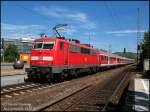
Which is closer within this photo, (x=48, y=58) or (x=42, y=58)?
(x=48, y=58)

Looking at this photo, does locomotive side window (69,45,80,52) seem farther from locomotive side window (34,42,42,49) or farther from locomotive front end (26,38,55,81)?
locomotive side window (34,42,42,49)

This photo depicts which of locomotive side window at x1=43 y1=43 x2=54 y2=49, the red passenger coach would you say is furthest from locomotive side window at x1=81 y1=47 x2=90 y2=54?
locomotive side window at x1=43 y1=43 x2=54 y2=49

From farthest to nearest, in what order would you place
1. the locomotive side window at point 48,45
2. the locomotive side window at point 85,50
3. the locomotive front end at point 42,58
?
the locomotive side window at point 85,50 < the locomotive side window at point 48,45 < the locomotive front end at point 42,58

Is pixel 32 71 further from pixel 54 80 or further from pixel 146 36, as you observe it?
pixel 146 36

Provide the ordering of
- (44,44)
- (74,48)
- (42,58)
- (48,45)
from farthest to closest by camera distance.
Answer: (74,48) < (44,44) < (48,45) < (42,58)

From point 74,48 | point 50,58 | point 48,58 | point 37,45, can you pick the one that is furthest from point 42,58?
point 74,48

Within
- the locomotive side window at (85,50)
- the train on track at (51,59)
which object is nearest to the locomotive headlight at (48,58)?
the train on track at (51,59)

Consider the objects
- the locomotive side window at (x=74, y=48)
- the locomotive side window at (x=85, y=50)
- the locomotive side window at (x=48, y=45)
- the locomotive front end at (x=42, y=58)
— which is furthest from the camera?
the locomotive side window at (x=85, y=50)

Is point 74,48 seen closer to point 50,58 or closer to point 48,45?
point 48,45

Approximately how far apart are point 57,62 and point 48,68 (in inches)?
33.6

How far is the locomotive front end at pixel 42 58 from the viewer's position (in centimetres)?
1948

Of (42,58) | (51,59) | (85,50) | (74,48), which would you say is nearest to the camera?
(51,59)

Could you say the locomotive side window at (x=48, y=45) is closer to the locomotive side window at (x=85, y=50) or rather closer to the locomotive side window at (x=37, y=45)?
the locomotive side window at (x=37, y=45)

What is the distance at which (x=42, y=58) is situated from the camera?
1973cm
